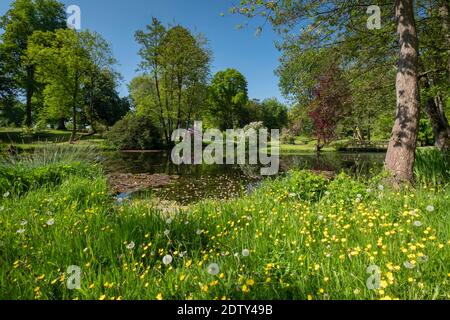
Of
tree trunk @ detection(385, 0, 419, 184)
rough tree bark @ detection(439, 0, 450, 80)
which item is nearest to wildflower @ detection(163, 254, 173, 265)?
tree trunk @ detection(385, 0, 419, 184)

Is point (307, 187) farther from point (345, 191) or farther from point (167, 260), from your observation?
point (167, 260)

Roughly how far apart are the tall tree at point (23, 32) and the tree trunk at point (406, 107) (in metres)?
36.1

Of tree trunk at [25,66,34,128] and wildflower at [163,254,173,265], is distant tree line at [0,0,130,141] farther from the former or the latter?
wildflower at [163,254,173,265]

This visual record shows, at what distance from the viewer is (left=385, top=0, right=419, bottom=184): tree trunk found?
17.4 feet

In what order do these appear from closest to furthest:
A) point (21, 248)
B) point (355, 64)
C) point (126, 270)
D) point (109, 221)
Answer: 1. point (126, 270)
2. point (21, 248)
3. point (109, 221)
4. point (355, 64)

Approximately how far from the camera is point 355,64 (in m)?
9.60

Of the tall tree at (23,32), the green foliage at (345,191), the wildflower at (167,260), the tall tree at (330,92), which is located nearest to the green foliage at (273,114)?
the tall tree at (23,32)

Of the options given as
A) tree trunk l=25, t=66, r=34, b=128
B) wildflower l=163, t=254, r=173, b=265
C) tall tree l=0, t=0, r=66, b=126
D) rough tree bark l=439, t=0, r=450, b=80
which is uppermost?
tall tree l=0, t=0, r=66, b=126

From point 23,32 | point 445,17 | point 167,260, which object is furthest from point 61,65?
point 167,260

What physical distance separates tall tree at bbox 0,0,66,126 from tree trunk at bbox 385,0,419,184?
36095 millimetres

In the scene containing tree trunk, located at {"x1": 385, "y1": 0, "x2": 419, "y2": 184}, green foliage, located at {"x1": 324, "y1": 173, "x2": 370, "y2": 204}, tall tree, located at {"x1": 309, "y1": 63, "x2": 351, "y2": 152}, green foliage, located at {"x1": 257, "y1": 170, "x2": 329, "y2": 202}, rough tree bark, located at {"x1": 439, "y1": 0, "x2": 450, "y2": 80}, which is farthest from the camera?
tall tree, located at {"x1": 309, "y1": 63, "x2": 351, "y2": 152}
